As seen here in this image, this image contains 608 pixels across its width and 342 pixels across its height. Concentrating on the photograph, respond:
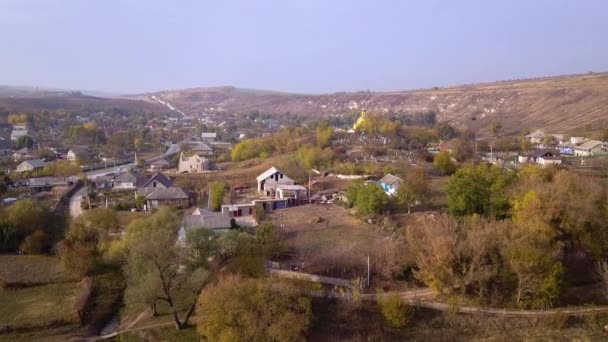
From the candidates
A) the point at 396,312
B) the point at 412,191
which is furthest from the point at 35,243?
the point at 412,191

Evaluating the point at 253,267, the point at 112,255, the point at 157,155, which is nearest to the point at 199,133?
the point at 157,155

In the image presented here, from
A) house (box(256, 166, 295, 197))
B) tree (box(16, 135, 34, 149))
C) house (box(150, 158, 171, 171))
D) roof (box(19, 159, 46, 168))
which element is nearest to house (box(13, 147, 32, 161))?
tree (box(16, 135, 34, 149))

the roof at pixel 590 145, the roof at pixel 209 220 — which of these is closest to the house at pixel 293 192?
the roof at pixel 209 220

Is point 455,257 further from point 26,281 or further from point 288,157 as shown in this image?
point 288,157

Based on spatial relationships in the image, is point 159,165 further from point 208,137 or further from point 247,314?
point 247,314

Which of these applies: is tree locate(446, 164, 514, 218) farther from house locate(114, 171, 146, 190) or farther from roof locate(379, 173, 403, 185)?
house locate(114, 171, 146, 190)

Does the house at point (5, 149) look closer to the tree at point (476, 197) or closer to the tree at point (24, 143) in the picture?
the tree at point (24, 143)
